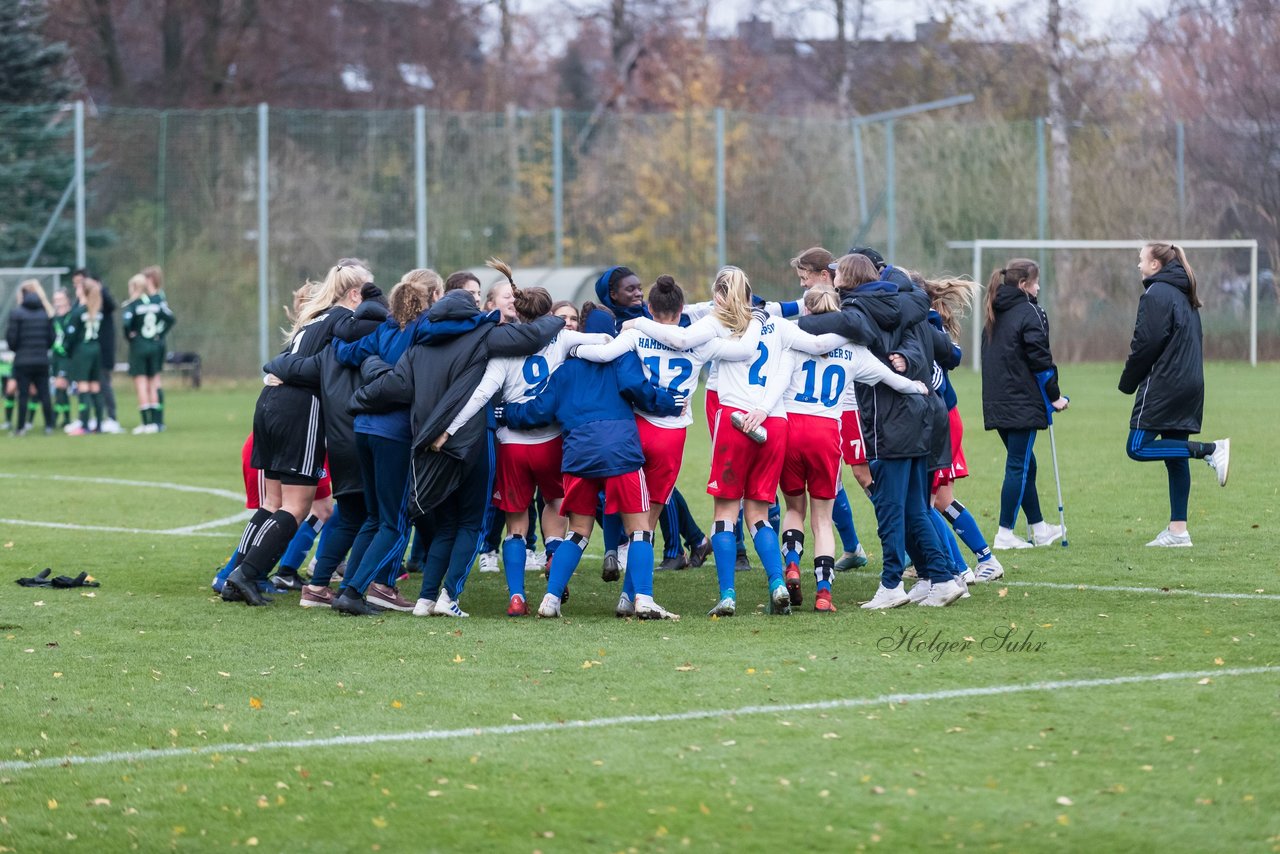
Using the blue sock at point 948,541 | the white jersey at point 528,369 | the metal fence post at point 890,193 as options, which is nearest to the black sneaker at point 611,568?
the white jersey at point 528,369

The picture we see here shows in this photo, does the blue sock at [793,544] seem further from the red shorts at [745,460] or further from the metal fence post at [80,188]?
the metal fence post at [80,188]

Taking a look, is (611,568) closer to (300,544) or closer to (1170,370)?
(300,544)

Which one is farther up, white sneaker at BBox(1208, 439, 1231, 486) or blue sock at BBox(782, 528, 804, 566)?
white sneaker at BBox(1208, 439, 1231, 486)

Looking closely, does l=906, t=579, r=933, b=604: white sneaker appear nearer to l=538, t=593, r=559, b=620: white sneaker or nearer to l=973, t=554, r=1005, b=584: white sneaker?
l=973, t=554, r=1005, b=584: white sneaker

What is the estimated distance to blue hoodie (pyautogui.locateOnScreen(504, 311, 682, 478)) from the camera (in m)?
8.55

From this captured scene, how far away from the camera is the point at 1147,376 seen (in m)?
10.8

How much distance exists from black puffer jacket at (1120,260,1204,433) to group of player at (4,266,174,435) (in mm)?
13061

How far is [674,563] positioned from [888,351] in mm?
2399

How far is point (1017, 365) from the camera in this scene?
423 inches

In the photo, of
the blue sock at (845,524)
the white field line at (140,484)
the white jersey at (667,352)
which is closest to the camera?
the white jersey at (667,352)

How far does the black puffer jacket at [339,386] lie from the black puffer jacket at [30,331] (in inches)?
513

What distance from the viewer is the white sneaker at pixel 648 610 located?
8539 millimetres

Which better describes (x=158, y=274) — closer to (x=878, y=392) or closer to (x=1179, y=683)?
(x=878, y=392)

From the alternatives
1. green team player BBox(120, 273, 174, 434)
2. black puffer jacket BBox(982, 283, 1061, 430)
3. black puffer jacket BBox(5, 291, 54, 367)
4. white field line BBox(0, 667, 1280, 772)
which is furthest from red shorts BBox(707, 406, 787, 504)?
black puffer jacket BBox(5, 291, 54, 367)
